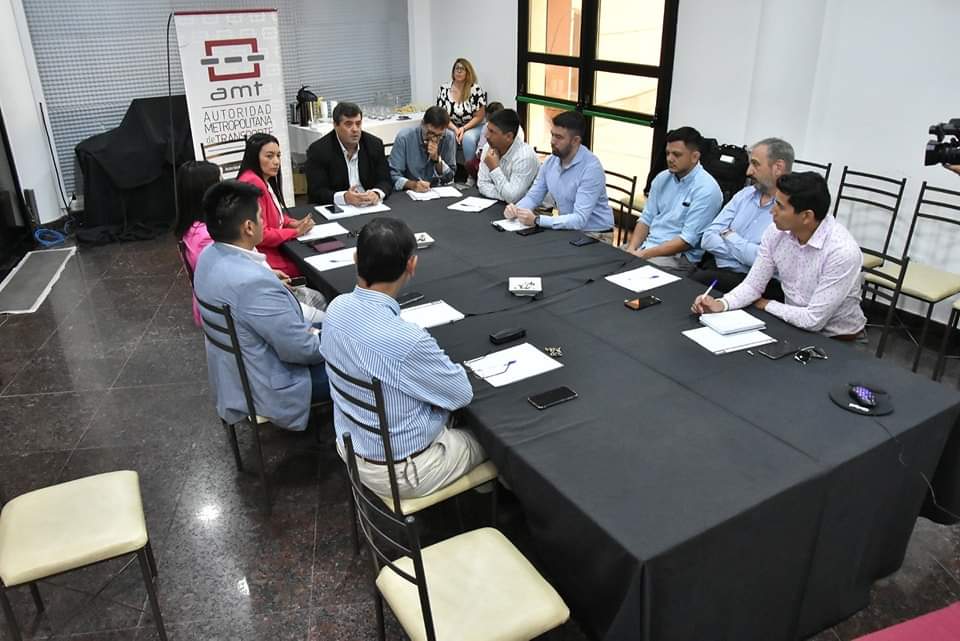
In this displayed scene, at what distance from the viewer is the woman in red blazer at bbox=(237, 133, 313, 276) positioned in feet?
12.3

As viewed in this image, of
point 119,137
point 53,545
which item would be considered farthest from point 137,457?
point 119,137

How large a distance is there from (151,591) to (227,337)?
0.90 m

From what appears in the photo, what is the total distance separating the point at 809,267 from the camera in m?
2.82

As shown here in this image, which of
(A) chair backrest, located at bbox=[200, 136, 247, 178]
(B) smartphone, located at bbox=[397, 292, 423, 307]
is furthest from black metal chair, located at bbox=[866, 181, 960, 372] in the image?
(A) chair backrest, located at bbox=[200, 136, 247, 178]

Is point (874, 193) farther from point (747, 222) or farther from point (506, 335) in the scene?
point (506, 335)

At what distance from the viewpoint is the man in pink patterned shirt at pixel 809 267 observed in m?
2.69

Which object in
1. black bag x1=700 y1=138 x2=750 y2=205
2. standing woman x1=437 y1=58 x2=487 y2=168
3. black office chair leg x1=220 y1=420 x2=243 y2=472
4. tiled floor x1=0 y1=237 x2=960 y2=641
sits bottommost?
tiled floor x1=0 y1=237 x2=960 y2=641

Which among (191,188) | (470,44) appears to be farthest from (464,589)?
(470,44)

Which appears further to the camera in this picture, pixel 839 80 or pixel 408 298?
pixel 839 80

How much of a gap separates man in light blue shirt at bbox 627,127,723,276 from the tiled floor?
1409mm

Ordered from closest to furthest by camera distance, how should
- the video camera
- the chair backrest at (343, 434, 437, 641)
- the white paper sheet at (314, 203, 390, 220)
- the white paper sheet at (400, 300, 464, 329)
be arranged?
1. the chair backrest at (343, 434, 437, 641)
2. the white paper sheet at (400, 300, 464, 329)
3. the video camera
4. the white paper sheet at (314, 203, 390, 220)

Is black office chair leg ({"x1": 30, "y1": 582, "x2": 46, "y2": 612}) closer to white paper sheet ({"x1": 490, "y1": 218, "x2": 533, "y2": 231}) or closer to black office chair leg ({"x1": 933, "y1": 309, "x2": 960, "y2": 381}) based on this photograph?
white paper sheet ({"x1": 490, "y1": 218, "x2": 533, "y2": 231})

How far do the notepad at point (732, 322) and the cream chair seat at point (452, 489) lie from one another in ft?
3.30

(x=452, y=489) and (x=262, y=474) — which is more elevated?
(x=452, y=489)
